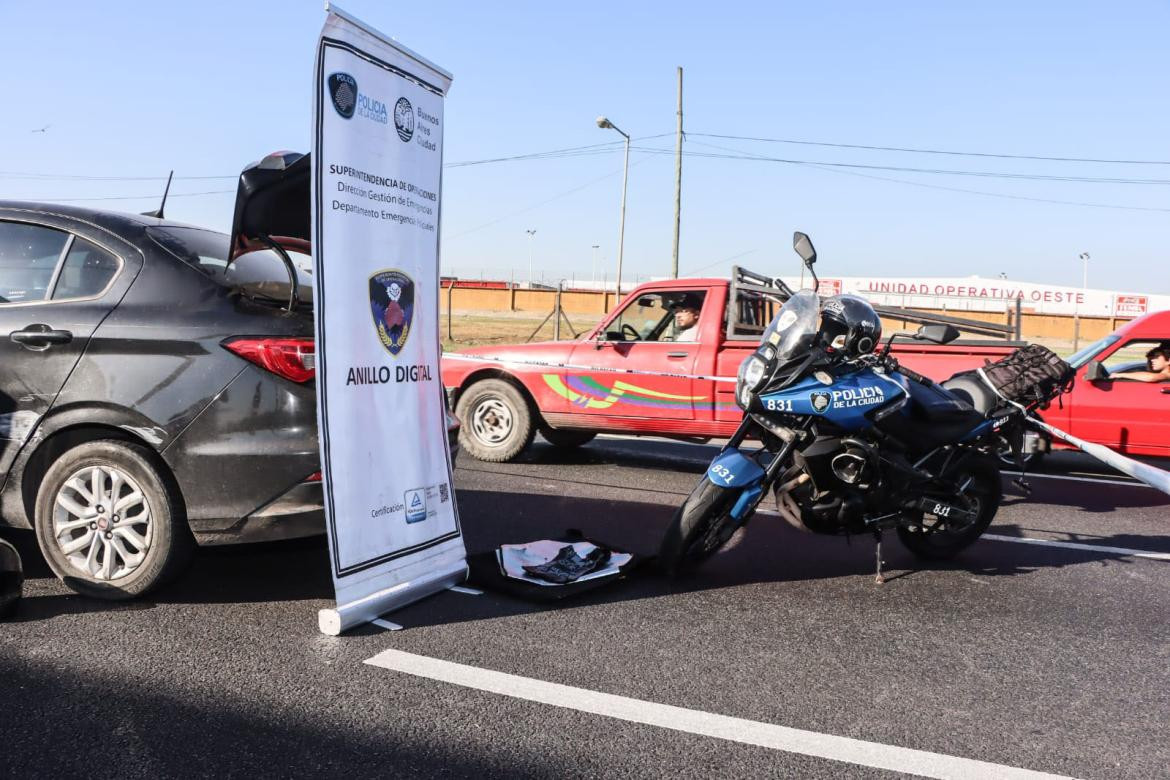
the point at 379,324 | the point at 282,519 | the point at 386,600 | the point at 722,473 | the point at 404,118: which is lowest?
the point at 386,600

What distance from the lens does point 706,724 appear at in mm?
3242

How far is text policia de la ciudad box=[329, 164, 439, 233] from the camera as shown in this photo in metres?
3.95

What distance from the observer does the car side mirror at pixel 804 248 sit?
526cm

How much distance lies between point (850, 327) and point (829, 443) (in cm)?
63

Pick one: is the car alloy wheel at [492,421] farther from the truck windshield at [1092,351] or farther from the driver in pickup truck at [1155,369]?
the driver in pickup truck at [1155,369]

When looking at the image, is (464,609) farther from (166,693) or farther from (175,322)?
(175,322)

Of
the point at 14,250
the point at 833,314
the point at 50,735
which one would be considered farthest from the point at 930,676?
the point at 14,250

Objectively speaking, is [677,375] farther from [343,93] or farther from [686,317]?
[343,93]

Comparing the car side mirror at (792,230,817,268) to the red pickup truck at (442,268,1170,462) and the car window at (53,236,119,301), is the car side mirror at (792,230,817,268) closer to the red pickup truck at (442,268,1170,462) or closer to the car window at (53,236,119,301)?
the red pickup truck at (442,268,1170,462)

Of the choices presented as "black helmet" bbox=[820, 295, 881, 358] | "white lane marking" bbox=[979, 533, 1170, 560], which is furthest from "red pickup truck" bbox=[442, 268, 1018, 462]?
"black helmet" bbox=[820, 295, 881, 358]

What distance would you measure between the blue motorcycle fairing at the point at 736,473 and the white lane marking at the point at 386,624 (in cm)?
167

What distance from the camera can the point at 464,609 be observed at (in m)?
4.39

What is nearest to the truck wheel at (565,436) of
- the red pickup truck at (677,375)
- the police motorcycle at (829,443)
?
the red pickup truck at (677,375)

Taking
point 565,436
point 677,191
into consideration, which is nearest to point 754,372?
point 565,436
